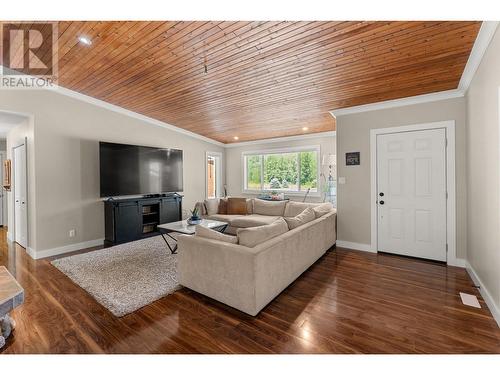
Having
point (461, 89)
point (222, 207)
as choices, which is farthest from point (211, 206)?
point (461, 89)

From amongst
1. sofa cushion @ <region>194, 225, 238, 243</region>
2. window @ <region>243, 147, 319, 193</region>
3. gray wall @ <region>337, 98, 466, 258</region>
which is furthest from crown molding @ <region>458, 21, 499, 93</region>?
window @ <region>243, 147, 319, 193</region>

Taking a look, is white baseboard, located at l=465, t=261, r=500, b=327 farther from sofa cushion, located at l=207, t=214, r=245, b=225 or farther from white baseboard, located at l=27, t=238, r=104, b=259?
white baseboard, located at l=27, t=238, r=104, b=259

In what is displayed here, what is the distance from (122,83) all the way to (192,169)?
312 cm

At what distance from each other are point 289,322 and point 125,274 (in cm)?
226

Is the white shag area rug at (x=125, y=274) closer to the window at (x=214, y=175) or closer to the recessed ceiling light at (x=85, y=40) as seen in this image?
the recessed ceiling light at (x=85, y=40)

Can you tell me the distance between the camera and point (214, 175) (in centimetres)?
771

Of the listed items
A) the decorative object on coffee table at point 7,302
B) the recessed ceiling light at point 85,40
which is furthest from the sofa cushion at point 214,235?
the recessed ceiling light at point 85,40

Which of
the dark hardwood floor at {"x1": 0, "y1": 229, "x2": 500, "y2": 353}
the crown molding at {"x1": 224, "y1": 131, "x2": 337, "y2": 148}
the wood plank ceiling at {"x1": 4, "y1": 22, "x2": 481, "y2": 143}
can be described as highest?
the wood plank ceiling at {"x1": 4, "y1": 22, "x2": 481, "y2": 143}

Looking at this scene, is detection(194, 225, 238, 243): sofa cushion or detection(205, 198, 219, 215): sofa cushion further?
detection(205, 198, 219, 215): sofa cushion

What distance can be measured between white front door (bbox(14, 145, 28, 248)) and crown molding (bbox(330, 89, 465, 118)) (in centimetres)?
576

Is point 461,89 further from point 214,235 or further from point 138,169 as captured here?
point 138,169

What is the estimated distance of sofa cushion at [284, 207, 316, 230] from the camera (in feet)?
10.0

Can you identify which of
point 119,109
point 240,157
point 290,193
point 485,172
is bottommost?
point 290,193

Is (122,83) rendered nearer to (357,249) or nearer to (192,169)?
(192,169)
